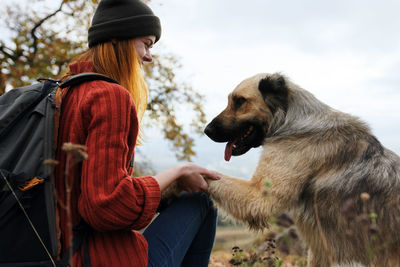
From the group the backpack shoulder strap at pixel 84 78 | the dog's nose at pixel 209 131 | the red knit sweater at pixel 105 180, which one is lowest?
the dog's nose at pixel 209 131

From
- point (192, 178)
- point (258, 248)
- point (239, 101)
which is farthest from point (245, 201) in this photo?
point (258, 248)

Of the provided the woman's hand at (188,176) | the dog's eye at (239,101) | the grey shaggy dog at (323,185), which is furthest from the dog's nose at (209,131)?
the woman's hand at (188,176)

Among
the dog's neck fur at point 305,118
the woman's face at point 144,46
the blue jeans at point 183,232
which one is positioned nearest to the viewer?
the blue jeans at point 183,232

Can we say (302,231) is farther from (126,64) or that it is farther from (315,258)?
(126,64)

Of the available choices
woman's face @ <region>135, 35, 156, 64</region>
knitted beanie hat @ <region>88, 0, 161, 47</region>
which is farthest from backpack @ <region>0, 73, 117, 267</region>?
woman's face @ <region>135, 35, 156, 64</region>

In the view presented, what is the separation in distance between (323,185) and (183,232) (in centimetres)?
119

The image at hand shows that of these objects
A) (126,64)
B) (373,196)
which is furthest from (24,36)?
(373,196)

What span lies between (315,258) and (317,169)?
2.46 ft

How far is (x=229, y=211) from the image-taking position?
2727mm

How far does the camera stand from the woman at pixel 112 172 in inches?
60.9

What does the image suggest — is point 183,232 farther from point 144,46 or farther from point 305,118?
point 305,118

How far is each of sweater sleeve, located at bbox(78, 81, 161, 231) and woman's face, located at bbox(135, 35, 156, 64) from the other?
0.70 metres

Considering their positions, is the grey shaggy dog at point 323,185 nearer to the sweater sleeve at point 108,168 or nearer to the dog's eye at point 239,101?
the dog's eye at point 239,101

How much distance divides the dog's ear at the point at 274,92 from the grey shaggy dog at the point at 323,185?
13mm
